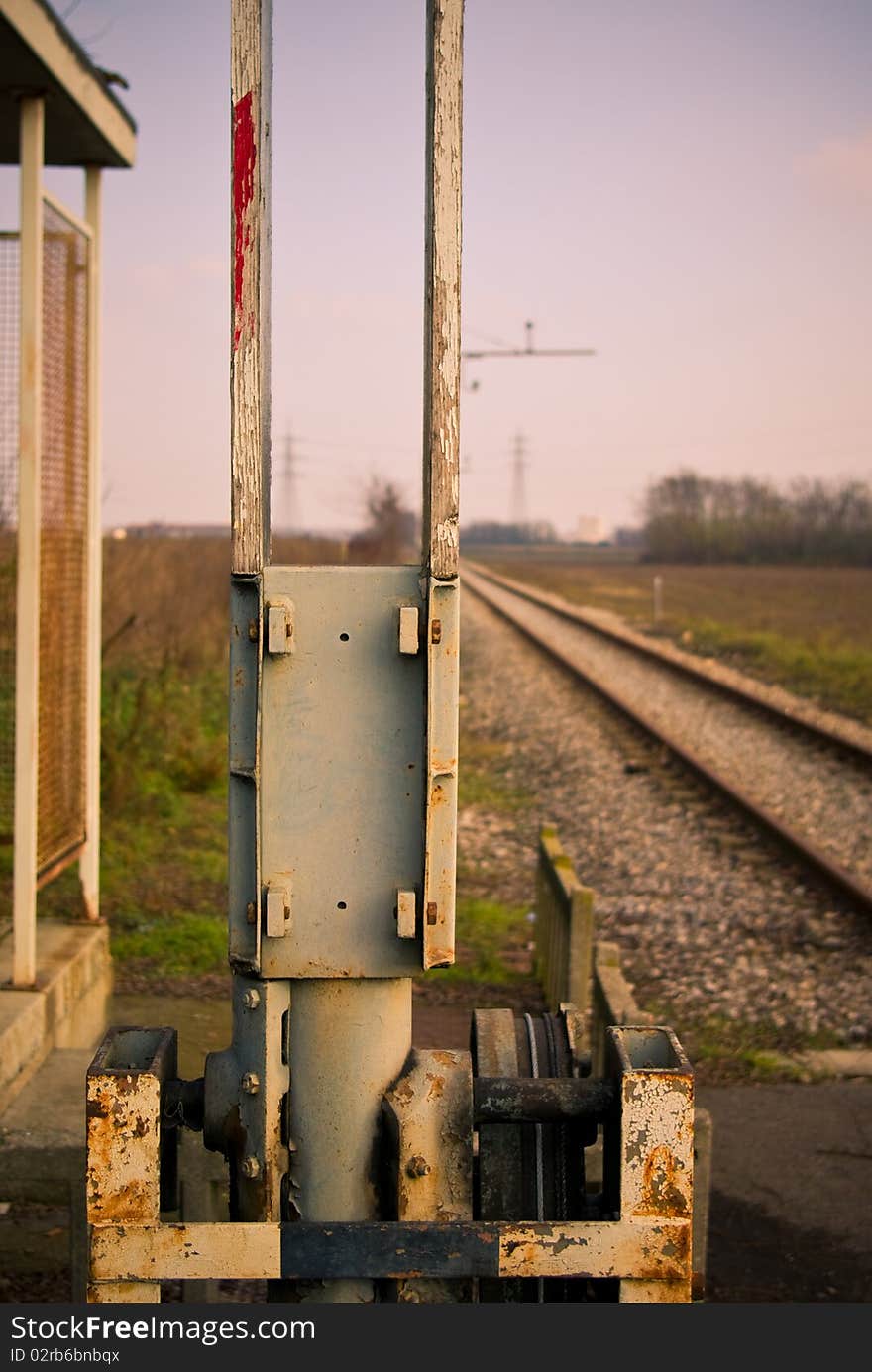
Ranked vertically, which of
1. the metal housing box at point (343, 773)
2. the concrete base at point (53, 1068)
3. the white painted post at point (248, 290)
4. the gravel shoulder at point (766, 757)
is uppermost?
the white painted post at point (248, 290)

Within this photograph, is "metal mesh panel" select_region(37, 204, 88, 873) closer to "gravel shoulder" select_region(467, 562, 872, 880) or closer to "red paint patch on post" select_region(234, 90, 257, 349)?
"red paint patch on post" select_region(234, 90, 257, 349)

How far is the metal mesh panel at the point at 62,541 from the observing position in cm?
574

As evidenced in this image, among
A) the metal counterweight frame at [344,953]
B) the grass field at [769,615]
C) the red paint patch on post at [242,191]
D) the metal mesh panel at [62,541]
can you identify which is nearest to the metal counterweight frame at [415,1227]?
the metal counterweight frame at [344,953]

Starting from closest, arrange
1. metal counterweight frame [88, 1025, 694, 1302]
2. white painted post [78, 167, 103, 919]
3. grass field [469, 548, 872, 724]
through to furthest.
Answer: metal counterweight frame [88, 1025, 694, 1302] → white painted post [78, 167, 103, 919] → grass field [469, 548, 872, 724]

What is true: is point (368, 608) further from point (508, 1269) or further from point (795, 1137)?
point (795, 1137)

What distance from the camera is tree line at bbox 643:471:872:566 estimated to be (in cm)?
8038

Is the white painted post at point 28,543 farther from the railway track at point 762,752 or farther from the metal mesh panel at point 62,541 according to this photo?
the railway track at point 762,752

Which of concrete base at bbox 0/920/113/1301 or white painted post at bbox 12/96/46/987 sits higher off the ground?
white painted post at bbox 12/96/46/987

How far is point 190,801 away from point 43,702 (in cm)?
504

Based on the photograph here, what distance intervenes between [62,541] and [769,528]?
3239 inches

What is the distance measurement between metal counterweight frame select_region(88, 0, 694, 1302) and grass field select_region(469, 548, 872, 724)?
14407 millimetres

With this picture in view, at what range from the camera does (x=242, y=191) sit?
2.29 m

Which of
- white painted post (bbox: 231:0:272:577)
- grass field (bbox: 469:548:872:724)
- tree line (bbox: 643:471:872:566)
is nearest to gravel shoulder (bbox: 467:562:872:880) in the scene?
grass field (bbox: 469:548:872:724)

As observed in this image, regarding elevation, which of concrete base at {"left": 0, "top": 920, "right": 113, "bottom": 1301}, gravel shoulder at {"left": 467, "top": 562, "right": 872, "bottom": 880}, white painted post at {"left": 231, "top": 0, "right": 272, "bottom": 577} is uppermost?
white painted post at {"left": 231, "top": 0, "right": 272, "bottom": 577}
